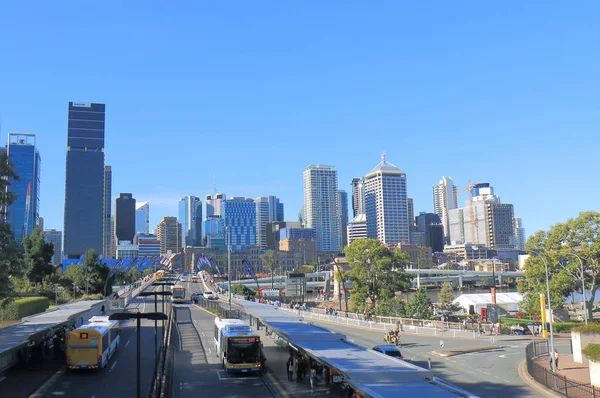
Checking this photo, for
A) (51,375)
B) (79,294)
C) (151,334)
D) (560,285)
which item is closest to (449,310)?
(560,285)

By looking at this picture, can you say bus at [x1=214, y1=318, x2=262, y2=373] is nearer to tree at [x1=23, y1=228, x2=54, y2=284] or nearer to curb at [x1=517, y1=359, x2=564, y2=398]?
curb at [x1=517, y1=359, x2=564, y2=398]

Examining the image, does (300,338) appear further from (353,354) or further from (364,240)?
(364,240)

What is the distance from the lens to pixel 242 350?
31.7m

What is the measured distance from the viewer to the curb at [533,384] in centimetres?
2652

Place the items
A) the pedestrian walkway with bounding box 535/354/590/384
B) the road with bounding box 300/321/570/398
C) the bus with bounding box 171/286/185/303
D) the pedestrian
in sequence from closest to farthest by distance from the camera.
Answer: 1. the pedestrian
2. the road with bounding box 300/321/570/398
3. the pedestrian walkway with bounding box 535/354/590/384
4. the bus with bounding box 171/286/185/303

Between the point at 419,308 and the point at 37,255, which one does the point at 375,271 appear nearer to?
the point at 419,308

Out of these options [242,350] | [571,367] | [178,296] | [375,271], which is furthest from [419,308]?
[178,296]

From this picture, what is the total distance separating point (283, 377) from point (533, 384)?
13382 mm

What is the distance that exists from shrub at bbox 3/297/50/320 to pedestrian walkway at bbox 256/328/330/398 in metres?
25.3

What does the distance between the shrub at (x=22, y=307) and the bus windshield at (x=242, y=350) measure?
29.6 metres

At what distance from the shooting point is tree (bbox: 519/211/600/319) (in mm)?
52719

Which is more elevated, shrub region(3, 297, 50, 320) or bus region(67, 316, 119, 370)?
shrub region(3, 297, 50, 320)

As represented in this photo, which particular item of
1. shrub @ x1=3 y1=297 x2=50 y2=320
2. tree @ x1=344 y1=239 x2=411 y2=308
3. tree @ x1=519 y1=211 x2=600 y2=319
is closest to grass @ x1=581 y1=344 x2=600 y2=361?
tree @ x1=519 y1=211 x2=600 y2=319

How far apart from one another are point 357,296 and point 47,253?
54.6 m
